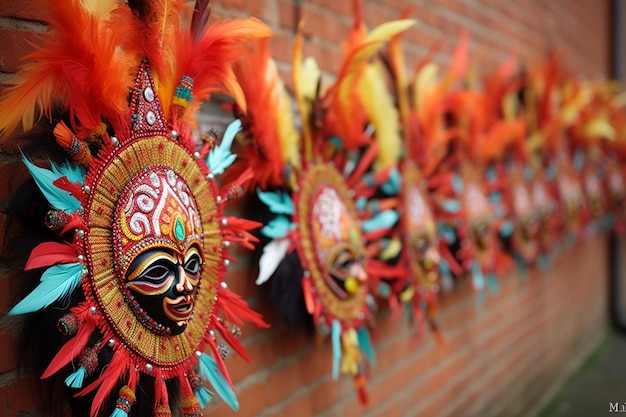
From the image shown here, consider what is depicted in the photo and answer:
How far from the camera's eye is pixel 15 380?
3.50ft

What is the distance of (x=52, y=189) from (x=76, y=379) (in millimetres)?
284

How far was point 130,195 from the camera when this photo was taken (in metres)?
1.13

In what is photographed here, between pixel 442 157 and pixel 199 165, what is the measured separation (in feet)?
4.86

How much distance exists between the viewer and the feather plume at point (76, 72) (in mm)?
1001

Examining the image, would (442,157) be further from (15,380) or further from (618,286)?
(618,286)

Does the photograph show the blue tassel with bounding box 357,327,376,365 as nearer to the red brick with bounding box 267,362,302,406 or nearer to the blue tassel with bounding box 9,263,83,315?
the red brick with bounding box 267,362,302,406

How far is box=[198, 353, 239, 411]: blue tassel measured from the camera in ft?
4.38

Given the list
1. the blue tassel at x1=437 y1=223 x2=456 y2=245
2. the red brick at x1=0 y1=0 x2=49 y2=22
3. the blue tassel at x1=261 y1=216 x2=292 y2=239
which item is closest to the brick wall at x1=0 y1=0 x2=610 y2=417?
the red brick at x1=0 y1=0 x2=49 y2=22

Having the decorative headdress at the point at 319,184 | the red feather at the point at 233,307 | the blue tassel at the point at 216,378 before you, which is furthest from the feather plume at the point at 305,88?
the blue tassel at the point at 216,378

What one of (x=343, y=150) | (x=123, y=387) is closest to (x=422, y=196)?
(x=343, y=150)

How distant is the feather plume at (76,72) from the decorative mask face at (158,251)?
14cm

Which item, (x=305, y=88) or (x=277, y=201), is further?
(x=305, y=88)

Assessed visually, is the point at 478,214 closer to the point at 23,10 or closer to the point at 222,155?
the point at 222,155

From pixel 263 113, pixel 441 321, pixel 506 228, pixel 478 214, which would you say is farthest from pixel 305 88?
pixel 506 228
